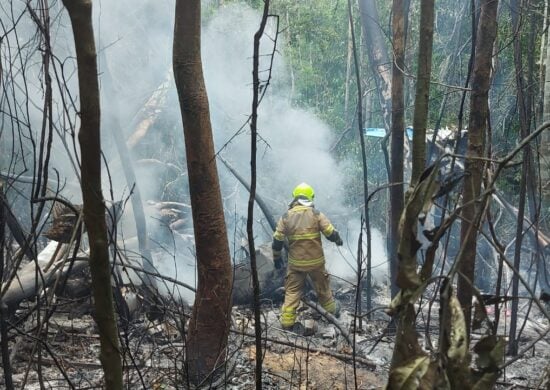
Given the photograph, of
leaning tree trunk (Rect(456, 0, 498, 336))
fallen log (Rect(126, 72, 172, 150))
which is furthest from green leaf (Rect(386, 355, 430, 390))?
fallen log (Rect(126, 72, 172, 150))

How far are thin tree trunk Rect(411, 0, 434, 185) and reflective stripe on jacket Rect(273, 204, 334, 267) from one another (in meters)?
4.50

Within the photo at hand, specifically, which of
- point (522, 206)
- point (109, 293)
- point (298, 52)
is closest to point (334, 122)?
point (298, 52)

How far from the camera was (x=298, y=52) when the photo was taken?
19766 mm

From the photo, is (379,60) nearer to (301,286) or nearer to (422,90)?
(301,286)

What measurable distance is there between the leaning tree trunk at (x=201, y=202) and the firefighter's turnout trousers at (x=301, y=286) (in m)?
3.25

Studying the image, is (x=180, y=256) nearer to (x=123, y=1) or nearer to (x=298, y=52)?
(x=123, y=1)

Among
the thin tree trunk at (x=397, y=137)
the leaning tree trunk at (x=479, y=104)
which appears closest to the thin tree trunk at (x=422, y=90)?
the leaning tree trunk at (x=479, y=104)

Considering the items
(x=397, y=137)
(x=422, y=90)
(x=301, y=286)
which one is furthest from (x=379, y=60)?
(x=422, y=90)

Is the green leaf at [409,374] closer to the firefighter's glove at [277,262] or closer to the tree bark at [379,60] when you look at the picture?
the firefighter's glove at [277,262]

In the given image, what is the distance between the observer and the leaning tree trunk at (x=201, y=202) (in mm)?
3994

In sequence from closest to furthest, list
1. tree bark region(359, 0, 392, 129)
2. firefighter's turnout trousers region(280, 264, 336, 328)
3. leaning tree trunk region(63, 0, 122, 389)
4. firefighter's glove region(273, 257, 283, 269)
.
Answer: leaning tree trunk region(63, 0, 122, 389)
firefighter's turnout trousers region(280, 264, 336, 328)
firefighter's glove region(273, 257, 283, 269)
tree bark region(359, 0, 392, 129)

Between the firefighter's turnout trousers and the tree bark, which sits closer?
the firefighter's turnout trousers

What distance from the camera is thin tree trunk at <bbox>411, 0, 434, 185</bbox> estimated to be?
3143 mm

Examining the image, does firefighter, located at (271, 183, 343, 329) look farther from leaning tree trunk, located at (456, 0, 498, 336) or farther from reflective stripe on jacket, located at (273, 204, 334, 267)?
leaning tree trunk, located at (456, 0, 498, 336)
